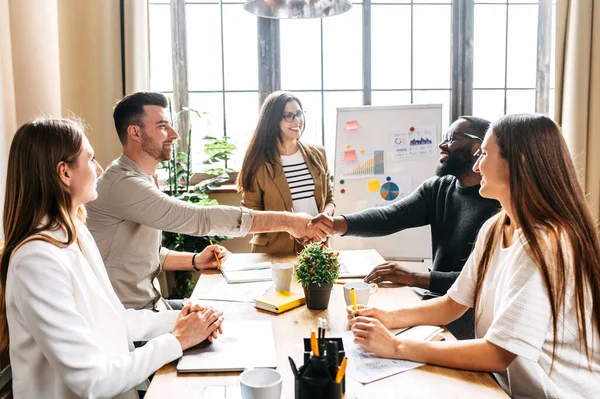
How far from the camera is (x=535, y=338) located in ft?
3.72

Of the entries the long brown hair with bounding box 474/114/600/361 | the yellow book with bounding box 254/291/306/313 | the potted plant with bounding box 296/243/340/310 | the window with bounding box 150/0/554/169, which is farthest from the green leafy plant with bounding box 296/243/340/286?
the window with bounding box 150/0/554/169

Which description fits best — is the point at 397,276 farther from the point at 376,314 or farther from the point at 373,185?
the point at 373,185

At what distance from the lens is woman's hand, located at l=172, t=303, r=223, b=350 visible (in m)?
1.32

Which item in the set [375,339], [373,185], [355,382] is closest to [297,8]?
[375,339]

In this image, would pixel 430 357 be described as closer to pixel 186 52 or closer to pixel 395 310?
pixel 395 310

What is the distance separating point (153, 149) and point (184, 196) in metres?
1.41

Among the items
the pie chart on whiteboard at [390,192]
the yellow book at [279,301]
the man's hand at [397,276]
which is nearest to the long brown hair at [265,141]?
the pie chart on whiteboard at [390,192]

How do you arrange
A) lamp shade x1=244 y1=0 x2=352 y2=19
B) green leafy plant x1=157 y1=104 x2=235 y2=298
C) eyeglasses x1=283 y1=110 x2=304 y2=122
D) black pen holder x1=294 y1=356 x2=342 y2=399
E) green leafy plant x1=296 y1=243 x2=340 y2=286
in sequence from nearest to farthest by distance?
black pen holder x1=294 y1=356 x2=342 y2=399
green leafy plant x1=296 y1=243 x2=340 y2=286
lamp shade x1=244 y1=0 x2=352 y2=19
eyeglasses x1=283 y1=110 x2=304 y2=122
green leafy plant x1=157 y1=104 x2=235 y2=298

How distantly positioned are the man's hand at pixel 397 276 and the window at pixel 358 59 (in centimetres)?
243

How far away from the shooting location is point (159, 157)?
2250 millimetres

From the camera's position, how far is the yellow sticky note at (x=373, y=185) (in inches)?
151

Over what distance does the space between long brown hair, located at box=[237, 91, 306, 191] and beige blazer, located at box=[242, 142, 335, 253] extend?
0.13 ft

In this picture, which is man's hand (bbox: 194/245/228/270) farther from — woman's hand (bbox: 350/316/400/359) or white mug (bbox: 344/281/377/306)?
woman's hand (bbox: 350/316/400/359)

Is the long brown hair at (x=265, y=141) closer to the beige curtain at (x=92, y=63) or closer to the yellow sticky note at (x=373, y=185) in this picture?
the yellow sticky note at (x=373, y=185)
